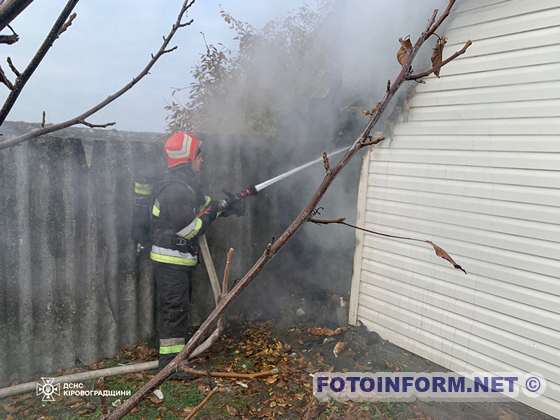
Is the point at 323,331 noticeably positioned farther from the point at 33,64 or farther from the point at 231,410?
the point at 33,64

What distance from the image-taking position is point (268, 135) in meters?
5.73

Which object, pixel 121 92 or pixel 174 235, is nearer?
pixel 121 92

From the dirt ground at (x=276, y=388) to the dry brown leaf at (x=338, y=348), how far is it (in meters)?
0.04

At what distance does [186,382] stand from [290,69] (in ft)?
16.4

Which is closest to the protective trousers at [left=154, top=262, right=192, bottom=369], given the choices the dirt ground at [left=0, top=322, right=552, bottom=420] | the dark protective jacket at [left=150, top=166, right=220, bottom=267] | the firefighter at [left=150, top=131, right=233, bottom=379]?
the firefighter at [left=150, top=131, right=233, bottom=379]

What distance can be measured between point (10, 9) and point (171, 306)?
391 cm

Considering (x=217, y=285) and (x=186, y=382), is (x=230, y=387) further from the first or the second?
(x=217, y=285)

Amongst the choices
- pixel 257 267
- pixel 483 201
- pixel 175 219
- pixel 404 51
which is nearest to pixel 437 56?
pixel 404 51

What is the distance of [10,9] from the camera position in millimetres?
705

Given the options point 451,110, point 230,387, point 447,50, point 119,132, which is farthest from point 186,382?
point 447,50

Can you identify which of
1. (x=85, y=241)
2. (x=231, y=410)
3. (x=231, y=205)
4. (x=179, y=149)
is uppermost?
(x=179, y=149)

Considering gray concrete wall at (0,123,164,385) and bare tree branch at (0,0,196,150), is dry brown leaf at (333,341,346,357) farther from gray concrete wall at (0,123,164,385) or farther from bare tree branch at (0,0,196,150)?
bare tree branch at (0,0,196,150)

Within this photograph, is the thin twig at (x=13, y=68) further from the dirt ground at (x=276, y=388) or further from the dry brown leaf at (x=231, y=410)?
the dry brown leaf at (x=231, y=410)

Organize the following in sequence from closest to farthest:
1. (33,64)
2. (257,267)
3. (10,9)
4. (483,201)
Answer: (10,9) → (33,64) → (257,267) → (483,201)
